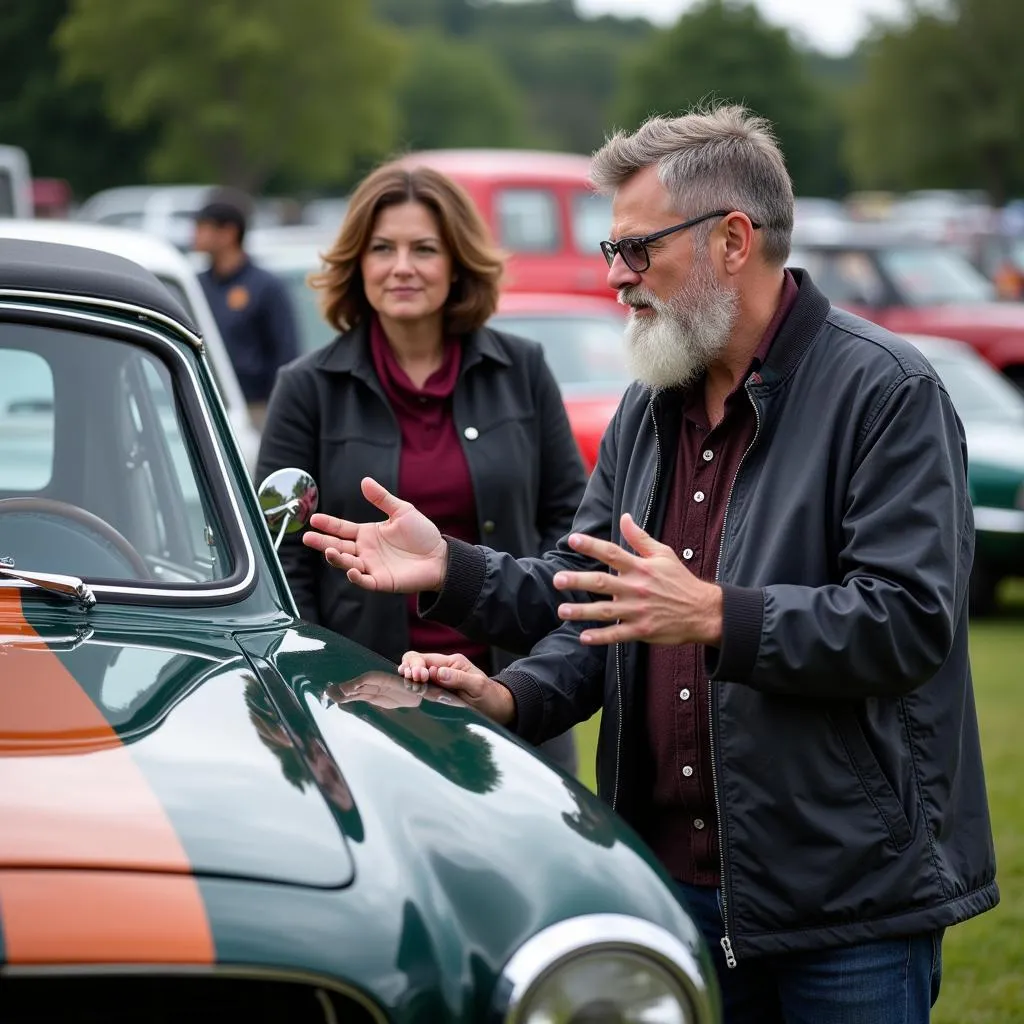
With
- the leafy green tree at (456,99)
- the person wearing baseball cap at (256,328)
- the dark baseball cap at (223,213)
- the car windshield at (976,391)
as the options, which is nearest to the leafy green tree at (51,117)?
the car windshield at (976,391)

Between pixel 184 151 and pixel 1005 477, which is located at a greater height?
pixel 184 151

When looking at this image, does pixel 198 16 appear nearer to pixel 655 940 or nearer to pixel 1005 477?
pixel 1005 477

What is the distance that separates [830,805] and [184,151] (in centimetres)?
4399

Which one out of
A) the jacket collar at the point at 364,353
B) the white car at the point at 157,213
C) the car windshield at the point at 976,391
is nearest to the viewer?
the jacket collar at the point at 364,353

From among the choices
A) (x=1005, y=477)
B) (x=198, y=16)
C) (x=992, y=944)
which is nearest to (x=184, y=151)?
(x=198, y=16)

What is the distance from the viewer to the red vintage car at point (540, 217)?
14492 mm

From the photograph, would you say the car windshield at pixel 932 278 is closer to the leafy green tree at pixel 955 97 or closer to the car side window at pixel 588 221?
the car side window at pixel 588 221

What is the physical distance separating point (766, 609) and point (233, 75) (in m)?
44.4

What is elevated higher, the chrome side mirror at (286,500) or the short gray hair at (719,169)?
the short gray hair at (719,169)

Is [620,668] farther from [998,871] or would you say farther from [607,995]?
[998,871]

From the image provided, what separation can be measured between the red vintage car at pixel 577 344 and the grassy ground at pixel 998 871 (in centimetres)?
237

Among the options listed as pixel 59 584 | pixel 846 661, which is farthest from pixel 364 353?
pixel 846 661

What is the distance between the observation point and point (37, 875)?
2.03 meters

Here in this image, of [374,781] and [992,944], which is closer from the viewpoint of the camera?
[374,781]
